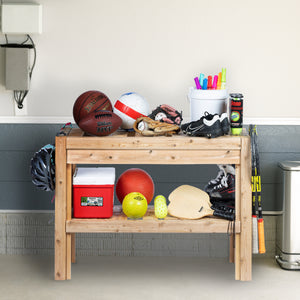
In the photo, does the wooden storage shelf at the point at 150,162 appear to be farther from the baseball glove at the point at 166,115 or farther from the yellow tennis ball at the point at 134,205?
the baseball glove at the point at 166,115

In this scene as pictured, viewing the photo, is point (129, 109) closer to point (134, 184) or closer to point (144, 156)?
point (144, 156)

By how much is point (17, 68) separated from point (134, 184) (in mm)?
1164

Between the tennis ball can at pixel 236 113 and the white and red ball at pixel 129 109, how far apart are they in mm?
556

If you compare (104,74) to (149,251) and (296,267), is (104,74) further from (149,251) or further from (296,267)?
(296,267)

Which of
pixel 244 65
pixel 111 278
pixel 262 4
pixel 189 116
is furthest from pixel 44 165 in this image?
pixel 262 4

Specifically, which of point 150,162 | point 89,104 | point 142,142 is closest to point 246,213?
point 150,162

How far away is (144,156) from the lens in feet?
11.5

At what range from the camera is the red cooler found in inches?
140

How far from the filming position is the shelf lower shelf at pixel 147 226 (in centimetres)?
354

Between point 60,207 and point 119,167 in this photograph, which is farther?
point 119,167

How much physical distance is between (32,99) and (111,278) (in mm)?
1373

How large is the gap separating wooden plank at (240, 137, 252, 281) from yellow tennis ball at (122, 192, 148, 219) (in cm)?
61

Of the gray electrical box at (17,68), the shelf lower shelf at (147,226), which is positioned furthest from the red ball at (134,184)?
the gray electrical box at (17,68)

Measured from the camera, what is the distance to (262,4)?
13.2 feet
